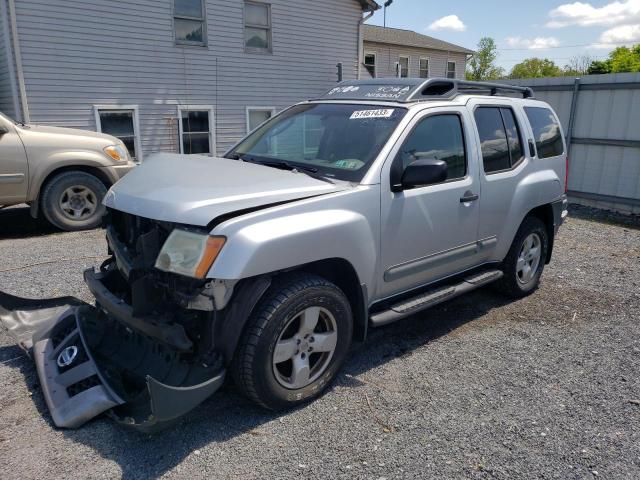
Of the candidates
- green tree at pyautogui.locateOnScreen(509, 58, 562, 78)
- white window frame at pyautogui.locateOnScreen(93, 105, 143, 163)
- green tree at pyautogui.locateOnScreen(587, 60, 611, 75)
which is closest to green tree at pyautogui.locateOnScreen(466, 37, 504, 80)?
green tree at pyautogui.locateOnScreen(509, 58, 562, 78)

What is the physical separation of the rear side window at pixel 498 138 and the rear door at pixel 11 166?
5895mm

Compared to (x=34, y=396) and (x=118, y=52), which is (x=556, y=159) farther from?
(x=118, y=52)

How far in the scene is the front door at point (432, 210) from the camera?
3549 mm

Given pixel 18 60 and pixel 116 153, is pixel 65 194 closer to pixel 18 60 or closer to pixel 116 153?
pixel 116 153

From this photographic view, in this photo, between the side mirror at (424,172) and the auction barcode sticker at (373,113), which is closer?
the side mirror at (424,172)

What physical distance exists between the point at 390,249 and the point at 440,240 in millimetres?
588

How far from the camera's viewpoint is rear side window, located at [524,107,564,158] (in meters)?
5.06

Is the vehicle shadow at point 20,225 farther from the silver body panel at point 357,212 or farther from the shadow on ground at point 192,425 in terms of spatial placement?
the silver body panel at point 357,212

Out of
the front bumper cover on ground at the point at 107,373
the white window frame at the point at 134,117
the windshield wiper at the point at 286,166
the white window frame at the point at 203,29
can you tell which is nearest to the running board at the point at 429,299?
the windshield wiper at the point at 286,166

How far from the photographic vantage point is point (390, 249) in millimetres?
3545

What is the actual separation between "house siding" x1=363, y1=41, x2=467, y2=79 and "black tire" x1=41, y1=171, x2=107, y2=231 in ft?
70.0

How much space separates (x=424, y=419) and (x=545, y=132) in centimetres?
346

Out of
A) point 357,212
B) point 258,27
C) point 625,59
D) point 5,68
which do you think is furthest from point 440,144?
point 625,59

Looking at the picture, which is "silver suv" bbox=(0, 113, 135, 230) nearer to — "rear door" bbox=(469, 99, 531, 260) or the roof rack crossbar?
the roof rack crossbar
